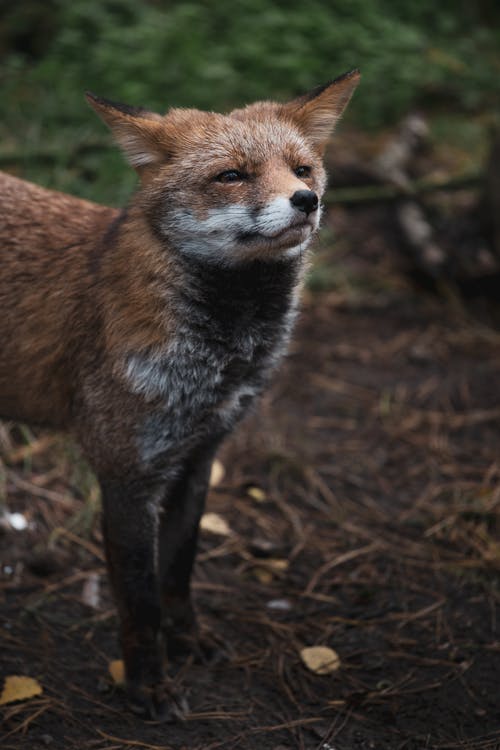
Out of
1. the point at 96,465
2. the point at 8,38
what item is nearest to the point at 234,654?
the point at 96,465

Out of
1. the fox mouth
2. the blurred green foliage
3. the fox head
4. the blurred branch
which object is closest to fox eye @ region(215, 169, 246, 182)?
the fox head

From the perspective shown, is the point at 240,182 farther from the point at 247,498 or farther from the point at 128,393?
the point at 247,498

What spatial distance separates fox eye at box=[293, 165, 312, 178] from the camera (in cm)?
341

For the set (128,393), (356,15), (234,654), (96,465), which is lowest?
(234,654)

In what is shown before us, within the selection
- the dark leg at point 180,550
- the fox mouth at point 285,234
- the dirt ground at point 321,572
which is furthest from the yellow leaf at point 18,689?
the fox mouth at point 285,234

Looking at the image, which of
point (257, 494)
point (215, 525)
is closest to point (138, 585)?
point (215, 525)

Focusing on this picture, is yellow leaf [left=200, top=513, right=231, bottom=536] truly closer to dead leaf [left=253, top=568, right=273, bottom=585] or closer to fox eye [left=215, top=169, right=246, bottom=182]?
dead leaf [left=253, top=568, right=273, bottom=585]

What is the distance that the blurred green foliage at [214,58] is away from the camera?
752cm

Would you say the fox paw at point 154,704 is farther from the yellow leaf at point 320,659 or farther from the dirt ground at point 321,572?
the yellow leaf at point 320,659

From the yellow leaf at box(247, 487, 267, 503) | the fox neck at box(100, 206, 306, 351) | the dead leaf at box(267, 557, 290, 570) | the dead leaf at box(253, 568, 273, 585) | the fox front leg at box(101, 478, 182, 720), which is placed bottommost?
the dead leaf at box(253, 568, 273, 585)

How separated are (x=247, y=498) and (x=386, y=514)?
2.81 ft

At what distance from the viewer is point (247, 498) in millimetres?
5160

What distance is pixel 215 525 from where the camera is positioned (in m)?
4.85

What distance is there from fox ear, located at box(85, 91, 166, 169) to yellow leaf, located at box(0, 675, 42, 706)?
7.31 ft
